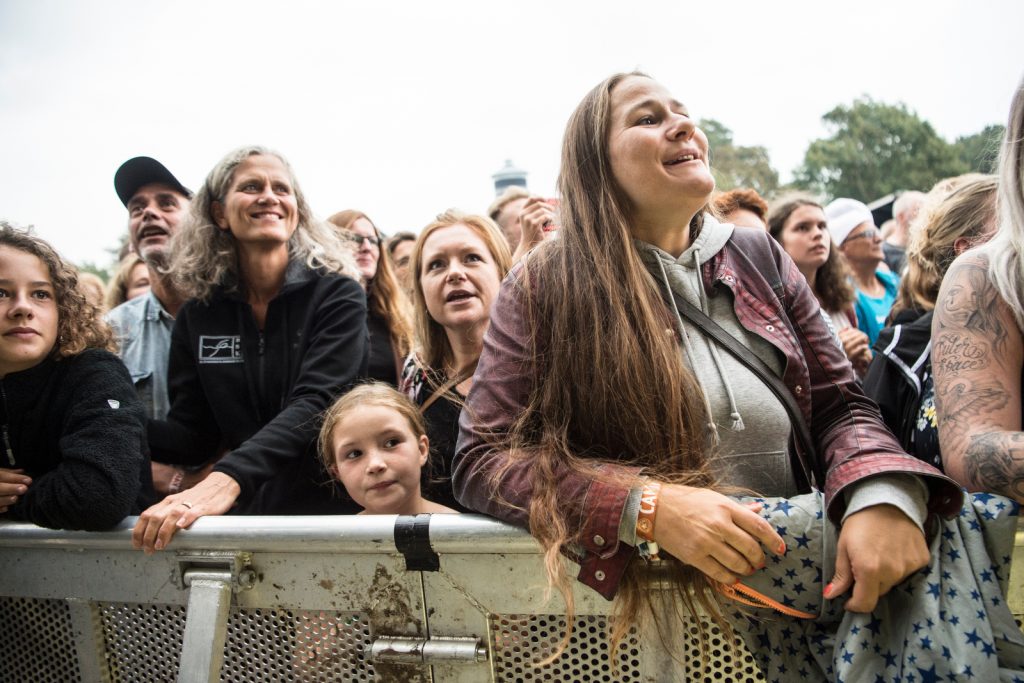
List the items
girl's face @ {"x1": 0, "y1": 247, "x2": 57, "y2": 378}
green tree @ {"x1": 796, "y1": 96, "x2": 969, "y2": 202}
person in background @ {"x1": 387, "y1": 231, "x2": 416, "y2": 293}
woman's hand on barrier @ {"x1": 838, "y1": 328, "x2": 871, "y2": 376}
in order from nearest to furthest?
1. girl's face @ {"x1": 0, "y1": 247, "x2": 57, "y2": 378}
2. woman's hand on barrier @ {"x1": 838, "y1": 328, "x2": 871, "y2": 376}
3. person in background @ {"x1": 387, "y1": 231, "x2": 416, "y2": 293}
4. green tree @ {"x1": 796, "y1": 96, "x2": 969, "y2": 202}

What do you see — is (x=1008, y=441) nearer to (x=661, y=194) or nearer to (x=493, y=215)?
(x=661, y=194)

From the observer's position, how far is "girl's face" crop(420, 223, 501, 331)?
2574mm

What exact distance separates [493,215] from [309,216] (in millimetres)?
1247

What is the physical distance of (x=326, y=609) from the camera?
1.52 meters

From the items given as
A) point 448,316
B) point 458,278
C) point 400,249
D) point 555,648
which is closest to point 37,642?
point 555,648

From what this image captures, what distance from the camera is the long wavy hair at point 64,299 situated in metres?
2.18

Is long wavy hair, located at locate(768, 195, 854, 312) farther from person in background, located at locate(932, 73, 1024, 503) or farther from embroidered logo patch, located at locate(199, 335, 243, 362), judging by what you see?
embroidered logo patch, located at locate(199, 335, 243, 362)

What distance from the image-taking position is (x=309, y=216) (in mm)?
3029

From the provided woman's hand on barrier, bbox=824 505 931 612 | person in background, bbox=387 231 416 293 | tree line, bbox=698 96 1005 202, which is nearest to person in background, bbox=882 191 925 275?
person in background, bbox=387 231 416 293

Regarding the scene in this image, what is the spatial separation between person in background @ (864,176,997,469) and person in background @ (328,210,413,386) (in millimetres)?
2018

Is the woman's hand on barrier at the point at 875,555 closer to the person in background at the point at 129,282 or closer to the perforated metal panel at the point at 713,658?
the perforated metal panel at the point at 713,658

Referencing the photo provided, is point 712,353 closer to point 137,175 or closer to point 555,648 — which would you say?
point 555,648

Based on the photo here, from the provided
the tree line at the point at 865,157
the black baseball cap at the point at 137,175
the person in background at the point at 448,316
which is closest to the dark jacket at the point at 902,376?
the person in background at the point at 448,316

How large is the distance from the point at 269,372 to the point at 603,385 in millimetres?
1562
